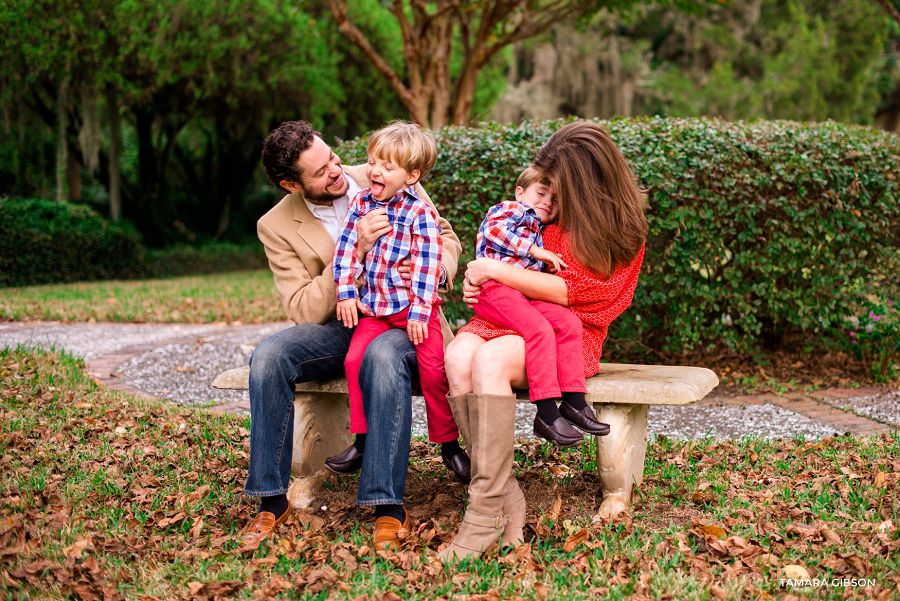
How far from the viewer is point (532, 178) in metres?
3.02

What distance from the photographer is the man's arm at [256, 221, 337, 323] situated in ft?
10.1

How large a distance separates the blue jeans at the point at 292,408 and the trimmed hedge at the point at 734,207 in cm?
230

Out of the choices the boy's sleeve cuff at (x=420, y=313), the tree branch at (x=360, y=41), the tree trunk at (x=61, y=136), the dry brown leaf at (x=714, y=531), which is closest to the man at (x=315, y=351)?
the boy's sleeve cuff at (x=420, y=313)

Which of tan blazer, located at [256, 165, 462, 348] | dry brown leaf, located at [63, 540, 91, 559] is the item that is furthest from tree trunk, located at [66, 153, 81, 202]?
dry brown leaf, located at [63, 540, 91, 559]

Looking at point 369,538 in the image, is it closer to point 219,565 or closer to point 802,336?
point 219,565

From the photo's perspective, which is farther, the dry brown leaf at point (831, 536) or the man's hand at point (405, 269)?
the man's hand at point (405, 269)

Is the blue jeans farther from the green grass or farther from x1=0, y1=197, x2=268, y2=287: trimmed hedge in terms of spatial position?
x1=0, y1=197, x2=268, y2=287: trimmed hedge

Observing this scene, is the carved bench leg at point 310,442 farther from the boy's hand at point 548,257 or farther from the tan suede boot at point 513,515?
the boy's hand at point 548,257

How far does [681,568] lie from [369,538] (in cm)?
115

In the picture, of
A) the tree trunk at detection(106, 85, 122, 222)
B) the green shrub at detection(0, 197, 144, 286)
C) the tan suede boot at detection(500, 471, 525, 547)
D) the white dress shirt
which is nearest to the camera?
the tan suede boot at detection(500, 471, 525, 547)

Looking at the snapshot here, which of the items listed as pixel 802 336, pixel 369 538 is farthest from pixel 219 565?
pixel 802 336

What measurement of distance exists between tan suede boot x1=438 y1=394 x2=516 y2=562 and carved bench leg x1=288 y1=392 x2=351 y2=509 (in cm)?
85

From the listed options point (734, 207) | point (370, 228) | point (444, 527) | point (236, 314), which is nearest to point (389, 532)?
point (444, 527)

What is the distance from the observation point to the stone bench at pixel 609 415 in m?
2.79
